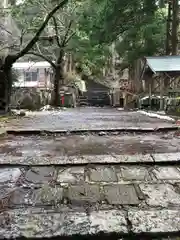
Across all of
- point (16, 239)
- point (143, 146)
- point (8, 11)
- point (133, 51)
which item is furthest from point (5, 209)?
point (133, 51)

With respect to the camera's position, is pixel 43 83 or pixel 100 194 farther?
pixel 43 83

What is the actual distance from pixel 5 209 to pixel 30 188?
495mm

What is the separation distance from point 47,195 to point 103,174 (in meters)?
0.73

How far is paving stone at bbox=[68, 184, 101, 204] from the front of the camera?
248 centimetres

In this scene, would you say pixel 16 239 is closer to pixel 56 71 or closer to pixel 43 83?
pixel 56 71

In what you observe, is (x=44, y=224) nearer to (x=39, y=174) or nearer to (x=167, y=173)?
(x=39, y=174)

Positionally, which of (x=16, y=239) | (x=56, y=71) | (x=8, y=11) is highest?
(x=8, y=11)

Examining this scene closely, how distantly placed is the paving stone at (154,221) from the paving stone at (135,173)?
2.57 feet

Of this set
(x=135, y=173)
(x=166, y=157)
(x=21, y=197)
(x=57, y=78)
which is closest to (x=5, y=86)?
(x=166, y=157)

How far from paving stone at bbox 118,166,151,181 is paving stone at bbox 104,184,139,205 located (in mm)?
250

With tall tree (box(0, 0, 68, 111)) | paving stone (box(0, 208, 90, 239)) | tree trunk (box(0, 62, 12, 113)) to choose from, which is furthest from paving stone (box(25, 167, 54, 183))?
Answer: tall tree (box(0, 0, 68, 111))

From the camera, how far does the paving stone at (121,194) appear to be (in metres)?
2.43

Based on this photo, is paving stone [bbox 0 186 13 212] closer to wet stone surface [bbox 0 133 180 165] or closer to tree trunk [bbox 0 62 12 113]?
wet stone surface [bbox 0 133 180 165]

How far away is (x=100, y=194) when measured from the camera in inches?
102
